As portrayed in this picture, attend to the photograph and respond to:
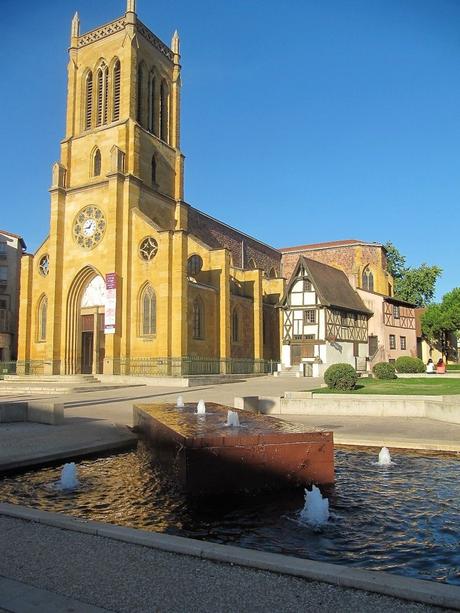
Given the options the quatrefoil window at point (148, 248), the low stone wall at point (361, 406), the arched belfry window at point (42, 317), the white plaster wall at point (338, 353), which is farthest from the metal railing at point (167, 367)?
the low stone wall at point (361, 406)

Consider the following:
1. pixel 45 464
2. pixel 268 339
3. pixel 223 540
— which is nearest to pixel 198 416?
pixel 45 464

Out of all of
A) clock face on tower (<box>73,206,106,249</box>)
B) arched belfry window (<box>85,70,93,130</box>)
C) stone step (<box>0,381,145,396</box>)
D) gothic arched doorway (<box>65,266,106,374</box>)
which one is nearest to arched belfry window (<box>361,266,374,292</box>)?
gothic arched doorway (<box>65,266,106,374</box>)

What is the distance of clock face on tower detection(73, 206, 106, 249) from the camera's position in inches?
1602

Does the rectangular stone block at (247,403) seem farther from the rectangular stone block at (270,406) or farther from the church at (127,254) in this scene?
the church at (127,254)

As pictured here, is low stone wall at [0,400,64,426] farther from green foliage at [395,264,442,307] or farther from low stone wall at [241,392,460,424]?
green foliage at [395,264,442,307]

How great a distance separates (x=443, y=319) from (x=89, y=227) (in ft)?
132

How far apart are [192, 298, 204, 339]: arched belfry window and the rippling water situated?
29.3m

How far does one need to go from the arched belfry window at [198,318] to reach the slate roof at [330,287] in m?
10.6

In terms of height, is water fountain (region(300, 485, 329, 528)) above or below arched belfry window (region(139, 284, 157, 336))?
below

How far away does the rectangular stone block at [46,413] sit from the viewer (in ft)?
46.7

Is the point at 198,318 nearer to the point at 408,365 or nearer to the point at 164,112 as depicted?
the point at 408,365

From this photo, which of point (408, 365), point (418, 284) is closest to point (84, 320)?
point (408, 365)

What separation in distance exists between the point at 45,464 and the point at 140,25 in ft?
141

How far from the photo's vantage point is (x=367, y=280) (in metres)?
61.1
